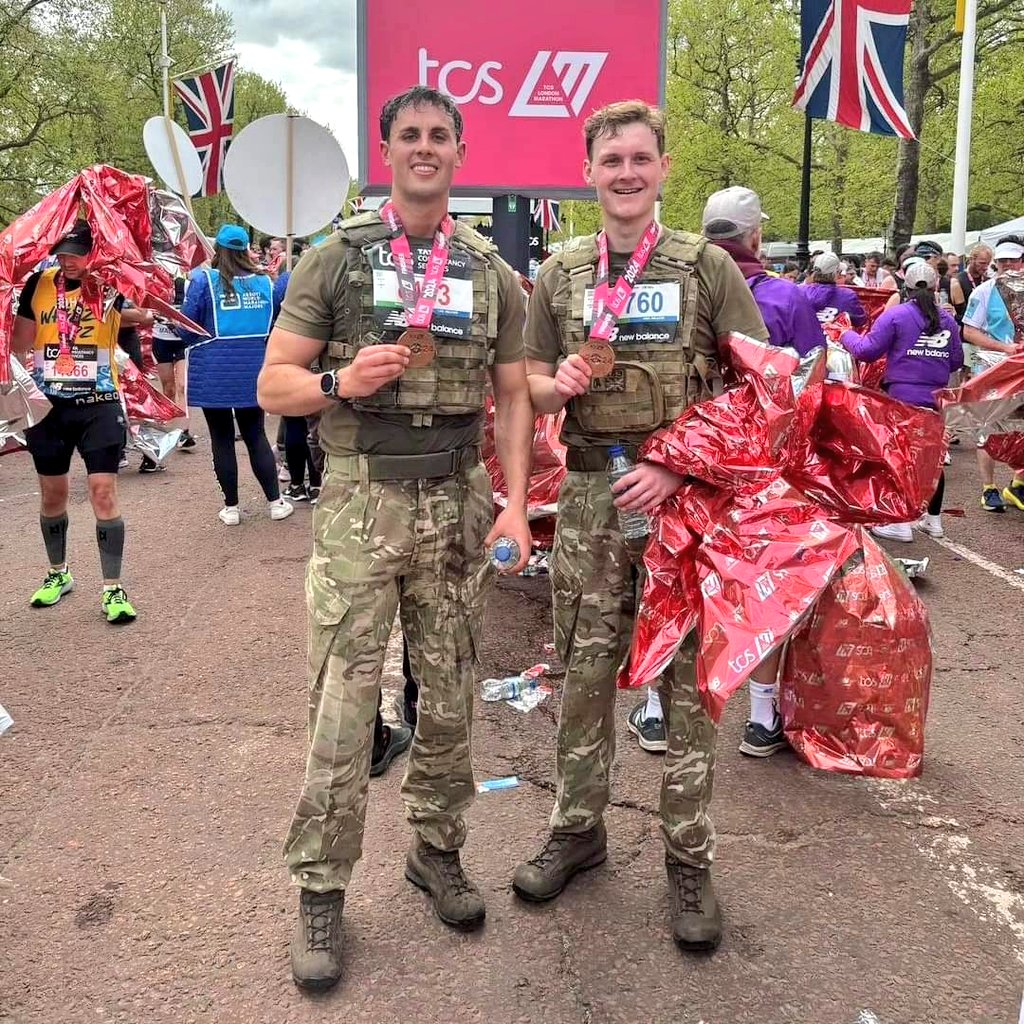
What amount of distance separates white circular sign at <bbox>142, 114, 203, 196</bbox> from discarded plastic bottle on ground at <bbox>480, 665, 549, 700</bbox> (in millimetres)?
4895

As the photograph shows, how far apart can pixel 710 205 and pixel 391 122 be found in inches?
66.6

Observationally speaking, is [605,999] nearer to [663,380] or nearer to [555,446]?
[663,380]

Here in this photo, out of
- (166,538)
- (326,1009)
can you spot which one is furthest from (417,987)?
(166,538)

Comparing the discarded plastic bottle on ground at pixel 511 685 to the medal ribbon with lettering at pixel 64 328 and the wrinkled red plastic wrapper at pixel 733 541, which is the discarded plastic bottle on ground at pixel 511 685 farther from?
the medal ribbon with lettering at pixel 64 328

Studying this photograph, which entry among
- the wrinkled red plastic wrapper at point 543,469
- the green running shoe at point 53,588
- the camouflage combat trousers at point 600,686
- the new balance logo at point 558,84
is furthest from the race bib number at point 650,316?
the green running shoe at point 53,588

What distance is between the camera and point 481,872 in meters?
2.91

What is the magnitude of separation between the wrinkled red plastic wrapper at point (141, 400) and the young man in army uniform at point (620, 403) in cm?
496

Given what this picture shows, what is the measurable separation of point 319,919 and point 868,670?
80.4 inches

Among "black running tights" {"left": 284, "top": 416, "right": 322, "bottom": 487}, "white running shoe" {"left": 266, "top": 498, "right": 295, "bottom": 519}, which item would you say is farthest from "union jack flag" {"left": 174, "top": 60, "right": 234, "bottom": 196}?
"white running shoe" {"left": 266, "top": 498, "right": 295, "bottom": 519}

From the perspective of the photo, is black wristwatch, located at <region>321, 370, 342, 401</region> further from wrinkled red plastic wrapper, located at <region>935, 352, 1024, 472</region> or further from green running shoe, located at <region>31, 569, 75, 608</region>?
wrinkled red plastic wrapper, located at <region>935, 352, 1024, 472</region>

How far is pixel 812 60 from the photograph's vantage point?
12.0 m

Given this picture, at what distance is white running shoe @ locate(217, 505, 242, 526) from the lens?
7.23 meters

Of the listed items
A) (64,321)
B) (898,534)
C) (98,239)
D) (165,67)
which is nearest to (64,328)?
(64,321)

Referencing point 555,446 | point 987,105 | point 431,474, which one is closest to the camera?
point 431,474
